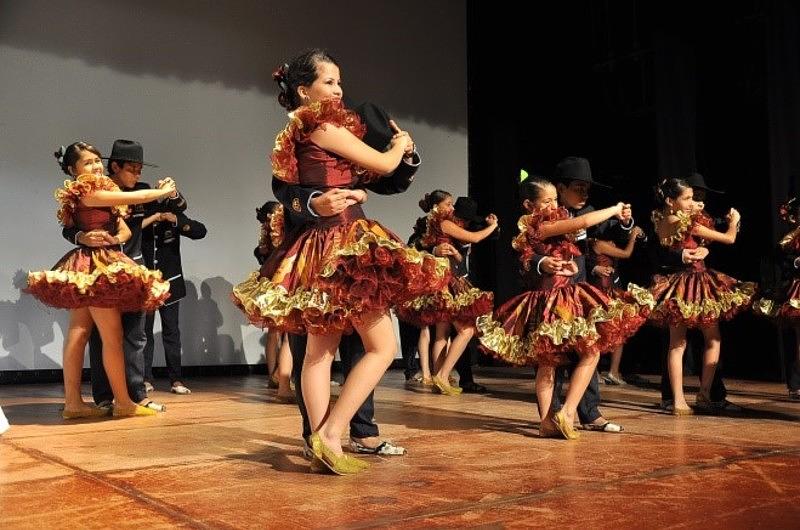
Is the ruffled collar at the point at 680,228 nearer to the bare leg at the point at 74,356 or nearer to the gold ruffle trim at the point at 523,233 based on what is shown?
the gold ruffle trim at the point at 523,233

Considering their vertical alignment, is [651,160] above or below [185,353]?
above

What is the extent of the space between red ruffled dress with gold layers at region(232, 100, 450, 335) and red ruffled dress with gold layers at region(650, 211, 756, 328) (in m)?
2.47

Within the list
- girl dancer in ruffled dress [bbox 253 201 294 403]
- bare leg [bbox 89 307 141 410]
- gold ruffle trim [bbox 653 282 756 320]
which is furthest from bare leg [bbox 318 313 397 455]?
gold ruffle trim [bbox 653 282 756 320]

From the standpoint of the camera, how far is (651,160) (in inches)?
359

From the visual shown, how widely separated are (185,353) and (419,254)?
5.75 meters

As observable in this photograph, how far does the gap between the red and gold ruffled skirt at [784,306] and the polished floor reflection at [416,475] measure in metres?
0.72

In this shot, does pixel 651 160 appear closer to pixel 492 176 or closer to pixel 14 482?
pixel 492 176

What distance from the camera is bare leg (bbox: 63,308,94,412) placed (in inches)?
197

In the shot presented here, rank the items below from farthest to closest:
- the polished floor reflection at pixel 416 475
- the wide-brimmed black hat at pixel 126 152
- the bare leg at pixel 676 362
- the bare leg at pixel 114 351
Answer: the wide-brimmed black hat at pixel 126 152 < the bare leg at pixel 676 362 < the bare leg at pixel 114 351 < the polished floor reflection at pixel 416 475

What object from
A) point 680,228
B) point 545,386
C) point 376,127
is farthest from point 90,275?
point 680,228

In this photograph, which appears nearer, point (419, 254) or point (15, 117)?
point (419, 254)

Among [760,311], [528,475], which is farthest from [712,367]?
[528,475]

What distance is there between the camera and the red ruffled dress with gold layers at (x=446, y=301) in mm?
6590

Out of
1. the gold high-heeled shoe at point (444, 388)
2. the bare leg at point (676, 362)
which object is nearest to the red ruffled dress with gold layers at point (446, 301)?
the gold high-heeled shoe at point (444, 388)
